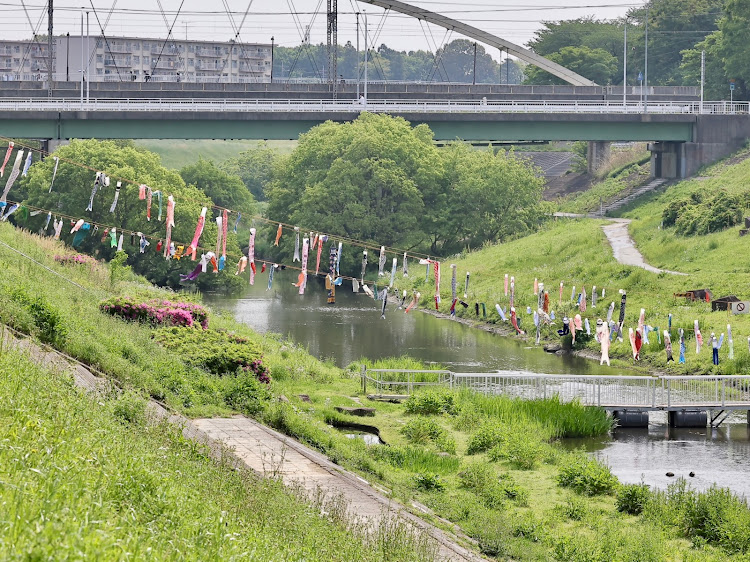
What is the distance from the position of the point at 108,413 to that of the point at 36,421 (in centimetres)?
358

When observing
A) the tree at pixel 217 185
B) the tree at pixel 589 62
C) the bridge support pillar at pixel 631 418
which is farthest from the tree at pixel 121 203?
the tree at pixel 589 62

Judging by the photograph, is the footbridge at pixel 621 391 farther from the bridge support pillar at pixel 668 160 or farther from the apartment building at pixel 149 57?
the apartment building at pixel 149 57

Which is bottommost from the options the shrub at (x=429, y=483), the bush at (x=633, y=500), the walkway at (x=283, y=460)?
the bush at (x=633, y=500)

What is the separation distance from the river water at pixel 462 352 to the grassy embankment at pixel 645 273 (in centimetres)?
234

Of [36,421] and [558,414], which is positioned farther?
[558,414]

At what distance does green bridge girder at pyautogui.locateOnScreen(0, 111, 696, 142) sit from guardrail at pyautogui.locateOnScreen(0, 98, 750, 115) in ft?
1.32

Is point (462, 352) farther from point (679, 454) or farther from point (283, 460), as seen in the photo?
point (283, 460)

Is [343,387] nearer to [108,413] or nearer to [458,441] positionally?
[458,441]

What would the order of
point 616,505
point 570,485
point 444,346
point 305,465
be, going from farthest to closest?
1. point 444,346
2. point 570,485
3. point 616,505
4. point 305,465

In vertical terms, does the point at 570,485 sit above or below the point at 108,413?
below

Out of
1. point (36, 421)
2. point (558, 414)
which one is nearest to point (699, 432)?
point (558, 414)

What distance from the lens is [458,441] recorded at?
2656cm

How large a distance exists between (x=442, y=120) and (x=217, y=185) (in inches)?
600

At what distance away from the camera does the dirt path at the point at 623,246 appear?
5519 cm
